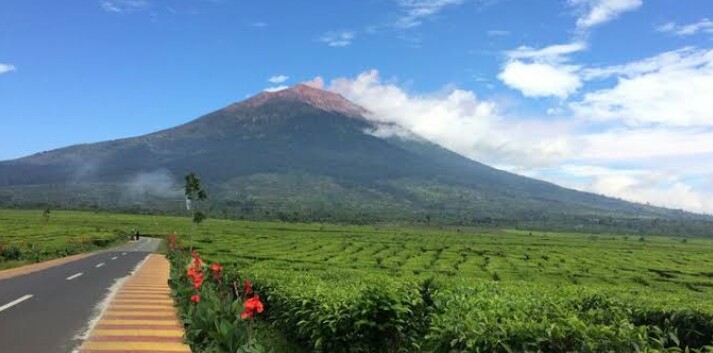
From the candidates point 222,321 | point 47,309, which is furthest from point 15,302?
point 222,321

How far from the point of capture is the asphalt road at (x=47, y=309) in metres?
10.7

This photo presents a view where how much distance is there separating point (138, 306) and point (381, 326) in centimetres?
920

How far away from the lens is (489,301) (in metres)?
7.60

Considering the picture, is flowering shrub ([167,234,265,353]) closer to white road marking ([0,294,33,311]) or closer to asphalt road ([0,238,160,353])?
asphalt road ([0,238,160,353])

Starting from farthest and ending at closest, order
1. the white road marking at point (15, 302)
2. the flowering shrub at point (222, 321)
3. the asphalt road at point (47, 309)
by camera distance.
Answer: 1. the white road marking at point (15, 302)
2. the asphalt road at point (47, 309)
3. the flowering shrub at point (222, 321)

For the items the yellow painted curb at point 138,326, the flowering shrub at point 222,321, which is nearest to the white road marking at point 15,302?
the yellow painted curb at point 138,326

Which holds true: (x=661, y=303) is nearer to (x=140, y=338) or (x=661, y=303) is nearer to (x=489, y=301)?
(x=489, y=301)

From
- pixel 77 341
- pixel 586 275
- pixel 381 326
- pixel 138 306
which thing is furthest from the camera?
pixel 586 275

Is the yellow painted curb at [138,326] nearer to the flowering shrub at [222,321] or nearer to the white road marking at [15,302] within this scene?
the flowering shrub at [222,321]

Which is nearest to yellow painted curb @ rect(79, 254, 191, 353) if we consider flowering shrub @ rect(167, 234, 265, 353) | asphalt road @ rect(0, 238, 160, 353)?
flowering shrub @ rect(167, 234, 265, 353)

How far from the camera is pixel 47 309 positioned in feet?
48.5

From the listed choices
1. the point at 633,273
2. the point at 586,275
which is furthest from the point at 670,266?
the point at 586,275

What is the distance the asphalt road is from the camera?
1068 cm

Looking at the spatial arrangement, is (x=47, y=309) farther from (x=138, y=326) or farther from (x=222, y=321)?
(x=222, y=321)
